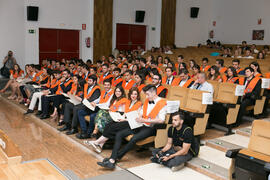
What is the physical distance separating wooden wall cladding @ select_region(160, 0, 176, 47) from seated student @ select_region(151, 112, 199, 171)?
36.8 ft

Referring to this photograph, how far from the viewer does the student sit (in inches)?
232

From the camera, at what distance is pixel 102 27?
1331cm

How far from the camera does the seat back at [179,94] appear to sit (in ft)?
17.6

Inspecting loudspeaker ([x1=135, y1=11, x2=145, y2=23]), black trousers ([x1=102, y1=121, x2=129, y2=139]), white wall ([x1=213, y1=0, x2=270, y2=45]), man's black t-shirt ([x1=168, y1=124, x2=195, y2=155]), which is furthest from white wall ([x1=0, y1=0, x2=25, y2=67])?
white wall ([x1=213, y1=0, x2=270, y2=45])

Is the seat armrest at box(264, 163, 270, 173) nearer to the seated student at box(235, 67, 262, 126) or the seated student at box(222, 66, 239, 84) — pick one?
the seated student at box(235, 67, 262, 126)

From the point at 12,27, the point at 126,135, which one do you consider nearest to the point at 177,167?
the point at 126,135

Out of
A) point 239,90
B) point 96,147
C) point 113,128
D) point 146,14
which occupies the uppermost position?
point 146,14

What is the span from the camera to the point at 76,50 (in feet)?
43.6

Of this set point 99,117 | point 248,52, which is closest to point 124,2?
point 248,52

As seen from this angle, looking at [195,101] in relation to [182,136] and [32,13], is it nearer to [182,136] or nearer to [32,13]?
[182,136]

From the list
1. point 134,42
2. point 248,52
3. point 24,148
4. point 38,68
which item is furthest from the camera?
point 134,42

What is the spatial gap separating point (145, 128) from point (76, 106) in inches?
74.9

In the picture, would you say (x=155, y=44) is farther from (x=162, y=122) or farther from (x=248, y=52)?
(x=162, y=122)

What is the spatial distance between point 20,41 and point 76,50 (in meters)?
2.38
